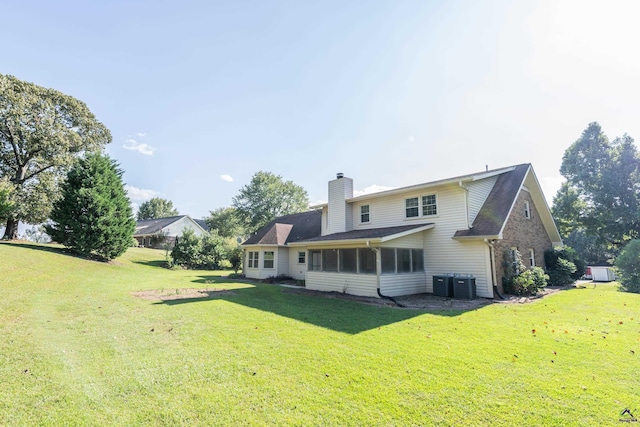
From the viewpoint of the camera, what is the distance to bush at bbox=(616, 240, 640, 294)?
1455 cm

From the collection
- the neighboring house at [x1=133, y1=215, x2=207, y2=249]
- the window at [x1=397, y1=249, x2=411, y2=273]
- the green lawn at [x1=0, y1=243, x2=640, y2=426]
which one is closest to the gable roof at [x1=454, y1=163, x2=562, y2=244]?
the window at [x1=397, y1=249, x2=411, y2=273]

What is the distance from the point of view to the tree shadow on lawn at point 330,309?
7.72m

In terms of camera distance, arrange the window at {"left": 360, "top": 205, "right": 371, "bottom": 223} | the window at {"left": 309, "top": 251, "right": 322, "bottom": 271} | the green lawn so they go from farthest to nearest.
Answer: the window at {"left": 360, "top": 205, "right": 371, "bottom": 223}
the window at {"left": 309, "top": 251, "right": 322, "bottom": 271}
the green lawn

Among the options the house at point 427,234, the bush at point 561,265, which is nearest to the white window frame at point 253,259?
the house at point 427,234

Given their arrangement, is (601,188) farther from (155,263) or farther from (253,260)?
(155,263)

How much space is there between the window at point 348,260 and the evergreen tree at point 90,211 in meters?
16.8

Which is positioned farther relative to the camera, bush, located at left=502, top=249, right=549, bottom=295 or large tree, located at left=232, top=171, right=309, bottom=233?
large tree, located at left=232, top=171, right=309, bottom=233

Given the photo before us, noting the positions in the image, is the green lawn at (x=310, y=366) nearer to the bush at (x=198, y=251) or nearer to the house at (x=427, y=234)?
the house at (x=427, y=234)

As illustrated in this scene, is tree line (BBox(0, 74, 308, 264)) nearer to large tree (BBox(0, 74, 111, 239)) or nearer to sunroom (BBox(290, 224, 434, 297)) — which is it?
large tree (BBox(0, 74, 111, 239))

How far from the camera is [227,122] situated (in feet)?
51.7

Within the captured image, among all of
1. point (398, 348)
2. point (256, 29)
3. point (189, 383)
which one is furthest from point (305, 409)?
point (256, 29)

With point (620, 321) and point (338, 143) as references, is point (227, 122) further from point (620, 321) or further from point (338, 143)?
point (620, 321)

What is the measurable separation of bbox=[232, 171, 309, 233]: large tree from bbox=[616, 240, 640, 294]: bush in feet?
121

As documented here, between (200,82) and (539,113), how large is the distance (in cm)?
1586
